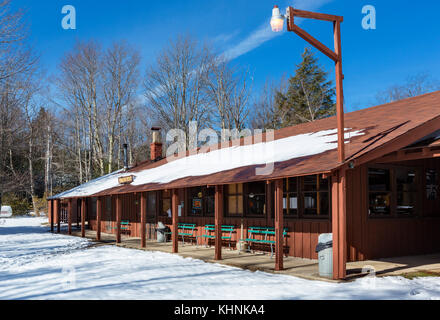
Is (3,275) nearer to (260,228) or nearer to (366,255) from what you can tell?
(260,228)

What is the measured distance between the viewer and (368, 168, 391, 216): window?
10656 mm

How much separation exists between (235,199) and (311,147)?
156 inches

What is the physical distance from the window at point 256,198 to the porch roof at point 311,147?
927 millimetres

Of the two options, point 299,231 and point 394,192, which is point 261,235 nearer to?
point 299,231

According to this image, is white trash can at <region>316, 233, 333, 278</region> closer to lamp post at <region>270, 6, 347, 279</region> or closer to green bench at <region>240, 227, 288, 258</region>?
lamp post at <region>270, 6, 347, 279</region>

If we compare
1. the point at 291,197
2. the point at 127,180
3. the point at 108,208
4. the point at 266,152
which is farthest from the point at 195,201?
the point at 108,208

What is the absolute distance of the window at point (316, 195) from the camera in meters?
10.6

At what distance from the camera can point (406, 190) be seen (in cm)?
1129

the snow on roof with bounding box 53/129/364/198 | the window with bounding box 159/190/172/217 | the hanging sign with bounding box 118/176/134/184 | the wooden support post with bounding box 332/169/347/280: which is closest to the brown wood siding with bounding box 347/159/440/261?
the snow on roof with bounding box 53/129/364/198

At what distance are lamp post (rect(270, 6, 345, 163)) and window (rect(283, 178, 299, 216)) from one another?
12.0 feet

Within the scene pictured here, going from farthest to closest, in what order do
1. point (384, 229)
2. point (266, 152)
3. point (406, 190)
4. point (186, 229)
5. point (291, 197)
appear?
point (186, 229)
point (266, 152)
point (291, 197)
point (406, 190)
point (384, 229)

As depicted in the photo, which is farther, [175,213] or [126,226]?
[126,226]

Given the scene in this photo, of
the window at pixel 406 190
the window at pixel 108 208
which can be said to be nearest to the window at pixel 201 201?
the window at pixel 406 190
